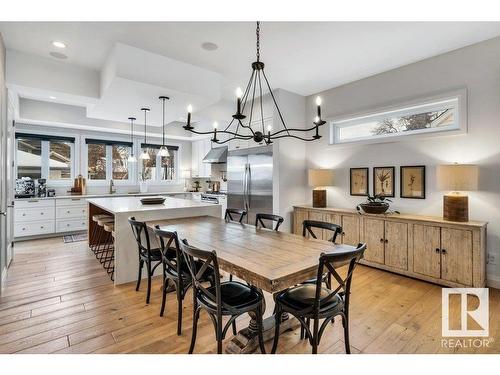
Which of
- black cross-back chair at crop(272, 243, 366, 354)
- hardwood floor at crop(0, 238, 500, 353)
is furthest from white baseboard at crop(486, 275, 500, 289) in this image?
black cross-back chair at crop(272, 243, 366, 354)

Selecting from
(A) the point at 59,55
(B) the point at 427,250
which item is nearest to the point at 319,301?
(B) the point at 427,250

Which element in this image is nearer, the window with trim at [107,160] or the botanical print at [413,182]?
the botanical print at [413,182]

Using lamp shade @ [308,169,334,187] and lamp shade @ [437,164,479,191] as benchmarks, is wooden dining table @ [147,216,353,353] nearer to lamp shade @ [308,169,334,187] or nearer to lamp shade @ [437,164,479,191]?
lamp shade @ [437,164,479,191]

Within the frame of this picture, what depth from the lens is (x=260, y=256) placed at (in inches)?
73.1

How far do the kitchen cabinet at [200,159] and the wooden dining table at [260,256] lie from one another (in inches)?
176

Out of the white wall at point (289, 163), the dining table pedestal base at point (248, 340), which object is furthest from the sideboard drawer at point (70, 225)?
the dining table pedestal base at point (248, 340)

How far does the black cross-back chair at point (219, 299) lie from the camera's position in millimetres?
1662

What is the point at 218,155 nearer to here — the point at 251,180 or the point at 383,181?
the point at 251,180

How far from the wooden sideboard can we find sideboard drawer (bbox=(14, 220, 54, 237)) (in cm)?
565

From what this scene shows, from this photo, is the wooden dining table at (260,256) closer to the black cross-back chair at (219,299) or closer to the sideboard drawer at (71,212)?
the black cross-back chair at (219,299)

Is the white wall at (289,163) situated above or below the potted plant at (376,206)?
above

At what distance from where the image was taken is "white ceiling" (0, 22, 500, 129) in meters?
2.80

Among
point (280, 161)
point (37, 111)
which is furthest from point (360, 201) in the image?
point (37, 111)
